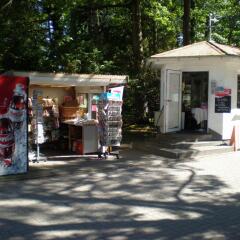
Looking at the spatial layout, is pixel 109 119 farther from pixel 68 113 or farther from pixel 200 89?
pixel 200 89

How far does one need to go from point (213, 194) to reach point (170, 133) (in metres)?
7.17

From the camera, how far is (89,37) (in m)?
24.7

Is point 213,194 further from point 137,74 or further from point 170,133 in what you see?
point 137,74

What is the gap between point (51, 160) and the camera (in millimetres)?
13047

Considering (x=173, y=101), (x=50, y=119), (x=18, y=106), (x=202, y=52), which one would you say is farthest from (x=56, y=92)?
(x=202, y=52)

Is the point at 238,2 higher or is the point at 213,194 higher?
the point at 238,2

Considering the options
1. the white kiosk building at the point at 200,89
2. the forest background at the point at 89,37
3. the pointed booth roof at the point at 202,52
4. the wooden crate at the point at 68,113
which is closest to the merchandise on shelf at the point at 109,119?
the wooden crate at the point at 68,113

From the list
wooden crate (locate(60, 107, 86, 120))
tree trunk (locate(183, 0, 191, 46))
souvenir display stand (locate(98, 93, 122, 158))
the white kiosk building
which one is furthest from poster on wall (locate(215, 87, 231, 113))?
tree trunk (locate(183, 0, 191, 46))

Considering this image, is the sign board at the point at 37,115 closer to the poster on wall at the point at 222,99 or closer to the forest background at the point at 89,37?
the forest background at the point at 89,37

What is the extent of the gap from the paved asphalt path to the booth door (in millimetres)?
3856

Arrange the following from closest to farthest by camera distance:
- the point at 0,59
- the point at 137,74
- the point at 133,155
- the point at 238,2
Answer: the point at 133,155
the point at 0,59
the point at 137,74
the point at 238,2

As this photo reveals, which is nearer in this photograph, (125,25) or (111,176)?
(111,176)

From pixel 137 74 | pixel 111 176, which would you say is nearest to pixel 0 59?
pixel 137 74

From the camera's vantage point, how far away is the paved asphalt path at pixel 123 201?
6.79 m
